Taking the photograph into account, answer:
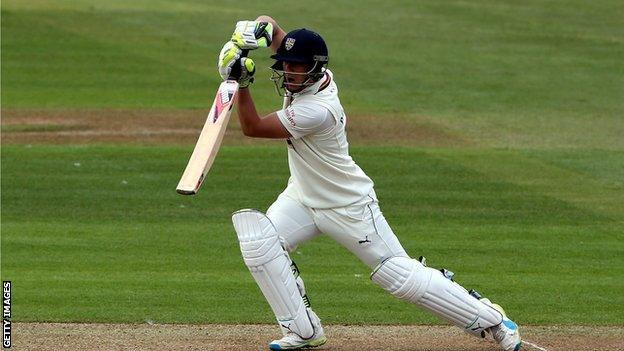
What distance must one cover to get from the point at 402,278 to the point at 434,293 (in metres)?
0.22

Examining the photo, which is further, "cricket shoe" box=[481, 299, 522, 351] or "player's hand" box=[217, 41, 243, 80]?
"cricket shoe" box=[481, 299, 522, 351]

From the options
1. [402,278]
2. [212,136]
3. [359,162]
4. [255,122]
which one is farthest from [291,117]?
[359,162]

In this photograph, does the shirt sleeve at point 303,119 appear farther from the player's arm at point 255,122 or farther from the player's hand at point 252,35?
the player's hand at point 252,35

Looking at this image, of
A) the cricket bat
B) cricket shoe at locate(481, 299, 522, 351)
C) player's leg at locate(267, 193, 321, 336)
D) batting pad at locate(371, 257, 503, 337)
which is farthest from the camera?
player's leg at locate(267, 193, 321, 336)

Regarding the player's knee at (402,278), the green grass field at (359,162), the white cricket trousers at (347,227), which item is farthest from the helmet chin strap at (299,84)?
the green grass field at (359,162)

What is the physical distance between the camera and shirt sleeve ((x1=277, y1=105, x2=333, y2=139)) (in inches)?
277

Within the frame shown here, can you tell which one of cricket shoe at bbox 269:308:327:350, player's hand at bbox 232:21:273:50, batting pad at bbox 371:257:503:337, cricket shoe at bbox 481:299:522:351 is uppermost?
player's hand at bbox 232:21:273:50

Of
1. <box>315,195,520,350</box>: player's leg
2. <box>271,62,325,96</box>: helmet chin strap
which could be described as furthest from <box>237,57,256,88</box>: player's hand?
<box>315,195,520,350</box>: player's leg

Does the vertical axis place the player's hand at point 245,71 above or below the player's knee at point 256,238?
above

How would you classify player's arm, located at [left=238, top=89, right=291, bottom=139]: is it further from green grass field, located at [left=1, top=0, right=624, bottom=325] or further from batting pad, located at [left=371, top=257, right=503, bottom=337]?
green grass field, located at [left=1, top=0, right=624, bottom=325]

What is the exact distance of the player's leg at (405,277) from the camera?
7.11 m

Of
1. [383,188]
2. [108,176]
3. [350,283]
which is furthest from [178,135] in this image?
[350,283]

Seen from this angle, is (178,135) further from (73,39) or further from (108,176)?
(73,39)

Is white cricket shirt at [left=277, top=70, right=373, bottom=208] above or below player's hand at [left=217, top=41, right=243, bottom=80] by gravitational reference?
below
